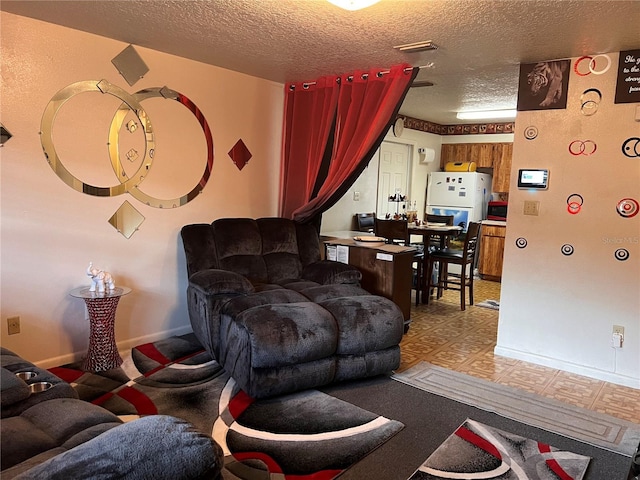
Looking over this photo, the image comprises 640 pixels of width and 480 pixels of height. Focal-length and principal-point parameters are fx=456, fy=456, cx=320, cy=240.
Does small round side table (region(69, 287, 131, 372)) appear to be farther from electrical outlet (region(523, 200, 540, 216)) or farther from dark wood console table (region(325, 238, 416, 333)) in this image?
electrical outlet (region(523, 200, 540, 216))

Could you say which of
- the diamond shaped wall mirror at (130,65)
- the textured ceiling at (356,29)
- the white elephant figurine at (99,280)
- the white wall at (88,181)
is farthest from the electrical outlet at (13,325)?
the textured ceiling at (356,29)

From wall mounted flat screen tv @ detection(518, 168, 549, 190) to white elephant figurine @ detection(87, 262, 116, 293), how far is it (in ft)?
10.5

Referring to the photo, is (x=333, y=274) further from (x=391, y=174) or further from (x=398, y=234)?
(x=391, y=174)

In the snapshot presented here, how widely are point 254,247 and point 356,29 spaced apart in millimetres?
1936

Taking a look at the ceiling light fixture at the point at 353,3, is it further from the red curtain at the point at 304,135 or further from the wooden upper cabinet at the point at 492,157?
the wooden upper cabinet at the point at 492,157

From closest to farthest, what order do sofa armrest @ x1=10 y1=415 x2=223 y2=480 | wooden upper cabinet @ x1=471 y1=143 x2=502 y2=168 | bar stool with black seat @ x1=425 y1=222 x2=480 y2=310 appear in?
1. sofa armrest @ x1=10 y1=415 x2=223 y2=480
2. bar stool with black seat @ x1=425 y1=222 x2=480 y2=310
3. wooden upper cabinet @ x1=471 y1=143 x2=502 y2=168

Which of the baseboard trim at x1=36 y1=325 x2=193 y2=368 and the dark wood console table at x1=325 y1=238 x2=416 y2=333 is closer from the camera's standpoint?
the baseboard trim at x1=36 y1=325 x2=193 y2=368

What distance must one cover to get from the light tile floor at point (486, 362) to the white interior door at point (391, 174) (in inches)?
82.6

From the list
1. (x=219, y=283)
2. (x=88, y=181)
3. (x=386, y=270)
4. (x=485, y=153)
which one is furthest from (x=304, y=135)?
(x=485, y=153)

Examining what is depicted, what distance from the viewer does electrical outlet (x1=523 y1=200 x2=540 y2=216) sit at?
11.8 feet

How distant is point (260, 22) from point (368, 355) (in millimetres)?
2236

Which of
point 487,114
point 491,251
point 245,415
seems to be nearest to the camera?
point 245,415

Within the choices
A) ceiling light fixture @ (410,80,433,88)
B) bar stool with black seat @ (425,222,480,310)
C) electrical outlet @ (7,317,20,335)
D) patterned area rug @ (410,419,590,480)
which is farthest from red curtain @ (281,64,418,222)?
electrical outlet @ (7,317,20,335)

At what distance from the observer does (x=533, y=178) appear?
3584 millimetres
